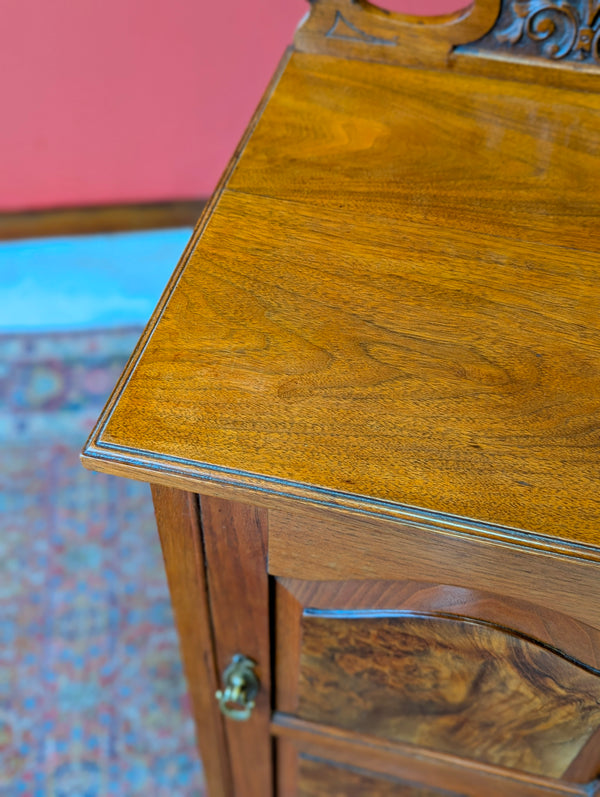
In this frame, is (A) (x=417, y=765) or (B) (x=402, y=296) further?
(A) (x=417, y=765)

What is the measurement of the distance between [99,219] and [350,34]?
724 mm

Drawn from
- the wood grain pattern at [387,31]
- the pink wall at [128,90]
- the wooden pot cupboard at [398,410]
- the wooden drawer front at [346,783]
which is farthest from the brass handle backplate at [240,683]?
the pink wall at [128,90]

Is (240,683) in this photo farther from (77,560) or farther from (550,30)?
(77,560)

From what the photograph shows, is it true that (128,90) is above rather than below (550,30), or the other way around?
below

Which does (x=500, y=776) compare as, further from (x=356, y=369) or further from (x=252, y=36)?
(x=252, y=36)

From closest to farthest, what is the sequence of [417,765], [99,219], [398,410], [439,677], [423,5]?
1. [398,410]
2. [439,677]
3. [417,765]
4. [423,5]
5. [99,219]

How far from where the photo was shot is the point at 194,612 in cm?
49

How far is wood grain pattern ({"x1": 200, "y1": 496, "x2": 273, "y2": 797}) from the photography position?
40cm

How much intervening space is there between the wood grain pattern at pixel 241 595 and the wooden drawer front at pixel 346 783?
0.04m

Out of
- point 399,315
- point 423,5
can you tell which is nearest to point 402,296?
point 399,315

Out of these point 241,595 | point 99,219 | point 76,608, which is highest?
point 241,595

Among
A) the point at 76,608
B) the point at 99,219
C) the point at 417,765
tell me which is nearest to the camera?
the point at 417,765

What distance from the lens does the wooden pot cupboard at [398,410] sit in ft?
1.13

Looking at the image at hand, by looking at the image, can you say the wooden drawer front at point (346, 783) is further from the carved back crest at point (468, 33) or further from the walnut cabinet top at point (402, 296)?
the carved back crest at point (468, 33)
